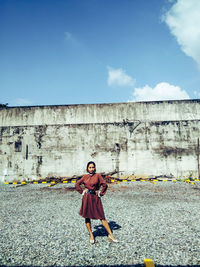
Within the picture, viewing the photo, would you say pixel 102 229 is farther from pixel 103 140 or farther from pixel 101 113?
pixel 101 113

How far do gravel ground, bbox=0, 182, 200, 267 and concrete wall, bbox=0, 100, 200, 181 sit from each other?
3.90 meters

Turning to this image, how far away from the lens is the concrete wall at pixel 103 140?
11172 millimetres

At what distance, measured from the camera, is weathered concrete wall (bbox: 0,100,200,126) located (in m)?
11.7

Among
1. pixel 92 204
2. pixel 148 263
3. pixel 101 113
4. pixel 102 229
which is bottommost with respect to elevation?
pixel 102 229

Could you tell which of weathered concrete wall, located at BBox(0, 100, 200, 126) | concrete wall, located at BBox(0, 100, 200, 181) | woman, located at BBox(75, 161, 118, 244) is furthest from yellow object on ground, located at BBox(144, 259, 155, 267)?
weathered concrete wall, located at BBox(0, 100, 200, 126)

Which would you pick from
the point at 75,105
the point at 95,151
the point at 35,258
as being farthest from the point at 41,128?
the point at 35,258

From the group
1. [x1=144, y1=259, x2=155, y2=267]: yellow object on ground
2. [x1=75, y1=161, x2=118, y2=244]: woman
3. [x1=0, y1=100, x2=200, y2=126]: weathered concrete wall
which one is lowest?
[x1=144, y1=259, x2=155, y2=267]: yellow object on ground

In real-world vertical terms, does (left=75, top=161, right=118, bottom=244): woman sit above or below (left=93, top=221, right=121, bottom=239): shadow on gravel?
above

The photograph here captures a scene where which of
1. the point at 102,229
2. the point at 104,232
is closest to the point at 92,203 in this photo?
the point at 104,232

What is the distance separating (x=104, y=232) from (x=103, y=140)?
758 centimetres

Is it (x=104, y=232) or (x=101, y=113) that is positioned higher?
(x=101, y=113)

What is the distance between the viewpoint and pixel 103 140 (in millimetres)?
11508

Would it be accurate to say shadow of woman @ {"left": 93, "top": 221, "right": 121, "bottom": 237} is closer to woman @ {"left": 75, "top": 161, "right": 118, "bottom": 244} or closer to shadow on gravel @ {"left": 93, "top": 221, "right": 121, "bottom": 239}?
shadow on gravel @ {"left": 93, "top": 221, "right": 121, "bottom": 239}

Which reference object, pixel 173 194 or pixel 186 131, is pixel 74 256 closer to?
pixel 173 194
